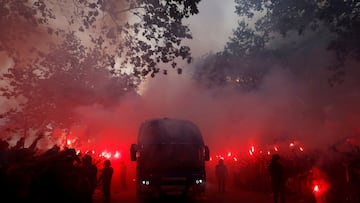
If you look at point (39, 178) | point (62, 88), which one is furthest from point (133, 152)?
point (62, 88)

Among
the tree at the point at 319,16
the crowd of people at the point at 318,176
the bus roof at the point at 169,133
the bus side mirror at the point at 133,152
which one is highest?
the tree at the point at 319,16

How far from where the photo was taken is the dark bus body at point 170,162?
1335cm

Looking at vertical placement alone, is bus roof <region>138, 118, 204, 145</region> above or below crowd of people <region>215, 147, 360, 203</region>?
above

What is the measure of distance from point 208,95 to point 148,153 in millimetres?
13468

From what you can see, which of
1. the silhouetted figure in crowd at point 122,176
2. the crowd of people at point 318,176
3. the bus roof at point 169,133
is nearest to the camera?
the crowd of people at point 318,176

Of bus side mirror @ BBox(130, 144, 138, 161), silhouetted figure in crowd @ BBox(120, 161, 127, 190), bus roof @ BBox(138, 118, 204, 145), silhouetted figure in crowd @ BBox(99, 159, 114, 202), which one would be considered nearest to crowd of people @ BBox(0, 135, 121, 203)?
silhouetted figure in crowd @ BBox(99, 159, 114, 202)

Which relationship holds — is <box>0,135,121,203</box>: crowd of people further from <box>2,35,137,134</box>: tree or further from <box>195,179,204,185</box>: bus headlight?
<box>2,35,137,134</box>: tree

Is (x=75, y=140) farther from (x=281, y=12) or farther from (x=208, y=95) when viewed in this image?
(x=281, y=12)

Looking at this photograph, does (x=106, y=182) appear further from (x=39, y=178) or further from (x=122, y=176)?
(x=122, y=176)

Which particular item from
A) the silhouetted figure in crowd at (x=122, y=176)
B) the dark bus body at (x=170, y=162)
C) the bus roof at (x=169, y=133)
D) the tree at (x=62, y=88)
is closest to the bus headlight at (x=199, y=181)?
the dark bus body at (x=170, y=162)

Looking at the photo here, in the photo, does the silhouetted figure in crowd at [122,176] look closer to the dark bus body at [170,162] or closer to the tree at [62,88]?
the dark bus body at [170,162]

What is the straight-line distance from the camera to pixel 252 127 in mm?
22078

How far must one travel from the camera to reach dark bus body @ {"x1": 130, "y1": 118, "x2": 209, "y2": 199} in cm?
1335

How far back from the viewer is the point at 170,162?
13.6 meters
